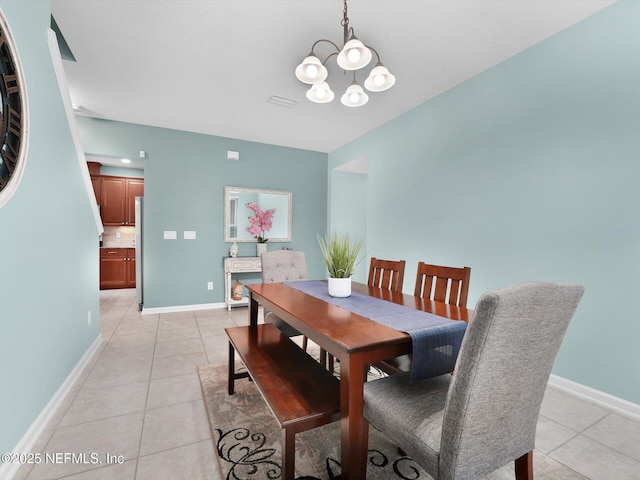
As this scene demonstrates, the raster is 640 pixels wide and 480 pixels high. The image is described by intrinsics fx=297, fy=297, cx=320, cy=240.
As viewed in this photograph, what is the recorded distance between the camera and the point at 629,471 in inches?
56.4

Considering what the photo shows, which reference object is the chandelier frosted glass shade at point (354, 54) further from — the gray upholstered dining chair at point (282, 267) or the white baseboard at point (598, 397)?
the white baseboard at point (598, 397)

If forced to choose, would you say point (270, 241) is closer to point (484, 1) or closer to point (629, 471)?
point (484, 1)

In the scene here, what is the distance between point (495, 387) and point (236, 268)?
4.14 meters

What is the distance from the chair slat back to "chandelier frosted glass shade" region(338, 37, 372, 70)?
52.9 inches

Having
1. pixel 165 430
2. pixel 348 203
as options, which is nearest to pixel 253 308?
pixel 165 430

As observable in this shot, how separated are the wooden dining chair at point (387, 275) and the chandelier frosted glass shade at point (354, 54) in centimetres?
136

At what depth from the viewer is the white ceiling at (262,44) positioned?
205 centimetres

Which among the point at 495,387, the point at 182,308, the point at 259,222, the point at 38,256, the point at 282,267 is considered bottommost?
the point at 182,308

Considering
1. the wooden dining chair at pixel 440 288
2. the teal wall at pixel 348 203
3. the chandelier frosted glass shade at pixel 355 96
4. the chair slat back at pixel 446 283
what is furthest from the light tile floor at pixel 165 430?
the teal wall at pixel 348 203

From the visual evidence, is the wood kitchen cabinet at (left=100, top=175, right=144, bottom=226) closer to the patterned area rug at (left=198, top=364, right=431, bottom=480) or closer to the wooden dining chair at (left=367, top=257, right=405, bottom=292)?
the patterned area rug at (left=198, top=364, right=431, bottom=480)

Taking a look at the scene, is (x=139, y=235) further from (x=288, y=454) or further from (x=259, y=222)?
(x=288, y=454)

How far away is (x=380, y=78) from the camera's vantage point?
1.92 metres

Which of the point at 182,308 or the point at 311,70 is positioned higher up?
the point at 311,70

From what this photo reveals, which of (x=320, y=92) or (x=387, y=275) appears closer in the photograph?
(x=320, y=92)
